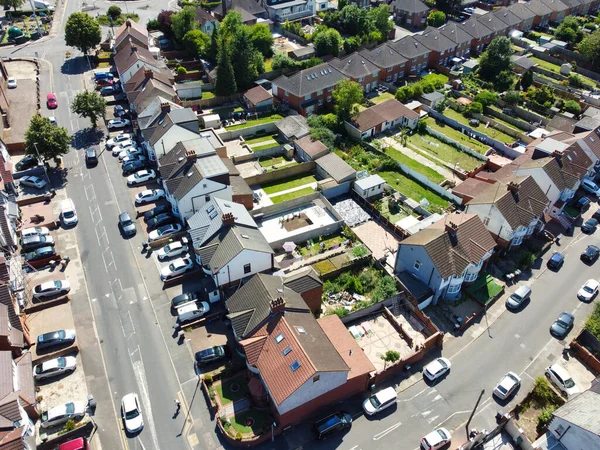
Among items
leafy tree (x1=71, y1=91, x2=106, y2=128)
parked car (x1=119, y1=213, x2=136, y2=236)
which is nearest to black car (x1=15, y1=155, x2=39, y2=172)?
leafy tree (x1=71, y1=91, x2=106, y2=128)

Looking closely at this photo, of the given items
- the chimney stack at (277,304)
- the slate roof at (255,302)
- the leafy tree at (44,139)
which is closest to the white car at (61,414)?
the slate roof at (255,302)

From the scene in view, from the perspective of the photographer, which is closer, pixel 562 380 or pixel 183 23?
pixel 562 380

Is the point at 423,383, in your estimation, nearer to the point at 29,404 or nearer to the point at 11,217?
the point at 29,404

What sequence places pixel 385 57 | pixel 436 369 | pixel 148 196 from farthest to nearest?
pixel 385 57 < pixel 148 196 < pixel 436 369

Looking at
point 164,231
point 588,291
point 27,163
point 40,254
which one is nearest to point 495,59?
point 588,291

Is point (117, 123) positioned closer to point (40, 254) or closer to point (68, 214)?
point (68, 214)

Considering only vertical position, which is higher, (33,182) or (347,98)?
(347,98)

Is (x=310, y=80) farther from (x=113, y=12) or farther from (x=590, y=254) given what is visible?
(x=113, y=12)

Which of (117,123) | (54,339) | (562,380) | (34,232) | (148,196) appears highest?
(117,123)

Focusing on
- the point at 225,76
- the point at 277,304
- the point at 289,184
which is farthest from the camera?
the point at 225,76
